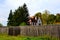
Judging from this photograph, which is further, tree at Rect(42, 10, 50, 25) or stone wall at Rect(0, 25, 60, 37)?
tree at Rect(42, 10, 50, 25)

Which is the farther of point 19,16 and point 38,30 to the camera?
point 19,16

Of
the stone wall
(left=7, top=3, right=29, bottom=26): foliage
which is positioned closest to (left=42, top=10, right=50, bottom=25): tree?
(left=7, top=3, right=29, bottom=26): foliage

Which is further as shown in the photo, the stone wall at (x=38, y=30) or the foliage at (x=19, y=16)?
the foliage at (x=19, y=16)

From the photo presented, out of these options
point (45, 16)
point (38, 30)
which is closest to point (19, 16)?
point (45, 16)

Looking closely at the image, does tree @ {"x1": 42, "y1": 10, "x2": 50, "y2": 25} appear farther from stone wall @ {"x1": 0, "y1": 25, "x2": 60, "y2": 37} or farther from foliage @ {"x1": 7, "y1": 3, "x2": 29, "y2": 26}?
stone wall @ {"x1": 0, "y1": 25, "x2": 60, "y2": 37}

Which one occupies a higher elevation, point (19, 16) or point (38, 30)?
point (19, 16)

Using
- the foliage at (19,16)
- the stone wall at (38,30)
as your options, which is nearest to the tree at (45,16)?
the foliage at (19,16)

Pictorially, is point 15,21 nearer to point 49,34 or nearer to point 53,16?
point 53,16

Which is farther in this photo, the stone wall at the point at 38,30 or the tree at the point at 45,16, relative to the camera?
the tree at the point at 45,16

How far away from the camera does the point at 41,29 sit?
2898 cm

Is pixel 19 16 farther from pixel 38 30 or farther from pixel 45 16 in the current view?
pixel 38 30

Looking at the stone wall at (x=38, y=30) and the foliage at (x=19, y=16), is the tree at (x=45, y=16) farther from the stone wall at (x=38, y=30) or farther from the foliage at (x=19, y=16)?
the stone wall at (x=38, y=30)

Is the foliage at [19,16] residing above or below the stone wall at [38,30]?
above

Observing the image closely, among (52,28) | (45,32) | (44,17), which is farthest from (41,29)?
(44,17)
